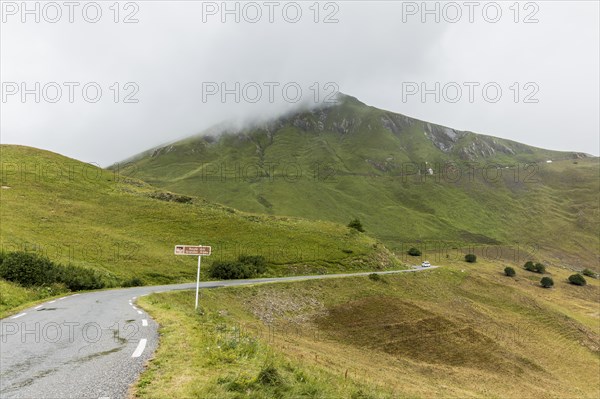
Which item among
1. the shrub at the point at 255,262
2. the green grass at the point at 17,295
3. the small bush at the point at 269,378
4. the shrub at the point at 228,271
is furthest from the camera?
the shrub at the point at 255,262

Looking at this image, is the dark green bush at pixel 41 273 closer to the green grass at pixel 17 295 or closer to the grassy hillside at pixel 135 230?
the green grass at pixel 17 295

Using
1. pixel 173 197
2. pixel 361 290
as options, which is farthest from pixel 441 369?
pixel 173 197

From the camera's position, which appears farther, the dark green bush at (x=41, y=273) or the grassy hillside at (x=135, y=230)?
the grassy hillside at (x=135, y=230)

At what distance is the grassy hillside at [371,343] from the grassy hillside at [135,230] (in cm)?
1387

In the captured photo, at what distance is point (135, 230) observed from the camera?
61719 mm

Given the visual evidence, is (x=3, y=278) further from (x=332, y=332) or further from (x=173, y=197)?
(x=173, y=197)

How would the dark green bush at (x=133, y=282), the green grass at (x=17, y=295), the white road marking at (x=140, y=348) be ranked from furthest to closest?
the dark green bush at (x=133, y=282)
the green grass at (x=17, y=295)
the white road marking at (x=140, y=348)

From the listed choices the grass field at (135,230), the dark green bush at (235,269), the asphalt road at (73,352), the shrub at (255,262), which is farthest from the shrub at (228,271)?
the asphalt road at (73,352)

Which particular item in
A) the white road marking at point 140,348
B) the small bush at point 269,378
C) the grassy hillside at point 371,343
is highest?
the small bush at point 269,378

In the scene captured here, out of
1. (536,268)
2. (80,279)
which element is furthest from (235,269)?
(536,268)

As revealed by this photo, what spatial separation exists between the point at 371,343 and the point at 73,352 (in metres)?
23.8

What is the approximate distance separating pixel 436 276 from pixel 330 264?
20025mm

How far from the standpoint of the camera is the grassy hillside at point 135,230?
153ft

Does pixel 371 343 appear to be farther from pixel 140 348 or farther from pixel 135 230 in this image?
pixel 135 230
